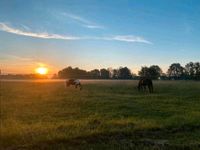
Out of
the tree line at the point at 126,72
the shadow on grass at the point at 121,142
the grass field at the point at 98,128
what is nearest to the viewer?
the shadow on grass at the point at 121,142

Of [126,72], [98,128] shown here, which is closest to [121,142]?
[98,128]

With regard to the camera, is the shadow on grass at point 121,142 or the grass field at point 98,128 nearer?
the shadow on grass at point 121,142

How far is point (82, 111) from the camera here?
1906 cm

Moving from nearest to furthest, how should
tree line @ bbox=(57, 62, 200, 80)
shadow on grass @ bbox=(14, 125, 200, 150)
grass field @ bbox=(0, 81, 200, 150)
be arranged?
1. shadow on grass @ bbox=(14, 125, 200, 150)
2. grass field @ bbox=(0, 81, 200, 150)
3. tree line @ bbox=(57, 62, 200, 80)

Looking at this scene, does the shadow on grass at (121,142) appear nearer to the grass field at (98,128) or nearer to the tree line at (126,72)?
the grass field at (98,128)

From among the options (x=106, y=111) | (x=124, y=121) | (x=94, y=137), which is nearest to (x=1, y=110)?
(x=106, y=111)

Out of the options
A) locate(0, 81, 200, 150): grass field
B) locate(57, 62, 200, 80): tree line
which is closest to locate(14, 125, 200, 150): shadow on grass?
locate(0, 81, 200, 150): grass field

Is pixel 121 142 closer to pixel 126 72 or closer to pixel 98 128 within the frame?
pixel 98 128

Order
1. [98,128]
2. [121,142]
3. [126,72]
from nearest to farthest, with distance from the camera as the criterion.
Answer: [121,142] < [98,128] < [126,72]

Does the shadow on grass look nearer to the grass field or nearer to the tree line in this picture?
the grass field

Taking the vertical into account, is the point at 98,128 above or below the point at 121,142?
above

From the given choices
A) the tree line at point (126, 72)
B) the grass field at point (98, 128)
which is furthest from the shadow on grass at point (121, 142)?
the tree line at point (126, 72)

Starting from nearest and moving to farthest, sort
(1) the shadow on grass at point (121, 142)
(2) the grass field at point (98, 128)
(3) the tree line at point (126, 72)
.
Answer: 1. (1) the shadow on grass at point (121, 142)
2. (2) the grass field at point (98, 128)
3. (3) the tree line at point (126, 72)

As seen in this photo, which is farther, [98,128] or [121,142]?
[98,128]
